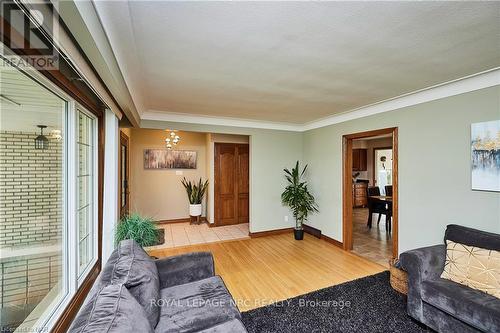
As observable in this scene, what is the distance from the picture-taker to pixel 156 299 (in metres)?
1.49

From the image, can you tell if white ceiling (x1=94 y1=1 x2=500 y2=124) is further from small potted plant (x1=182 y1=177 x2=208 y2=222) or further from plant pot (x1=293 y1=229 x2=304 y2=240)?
small potted plant (x1=182 y1=177 x2=208 y2=222)

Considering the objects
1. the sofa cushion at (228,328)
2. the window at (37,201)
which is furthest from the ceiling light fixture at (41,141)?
the sofa cushion at (228,328)

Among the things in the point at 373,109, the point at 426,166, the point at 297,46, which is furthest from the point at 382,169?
the point at 297,46

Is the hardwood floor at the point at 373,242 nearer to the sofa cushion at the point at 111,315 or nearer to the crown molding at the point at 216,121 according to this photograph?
the crown molding at the point at 216,121

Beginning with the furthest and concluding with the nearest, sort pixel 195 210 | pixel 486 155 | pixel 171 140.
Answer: pixel 195 210, pixel 171 140, pixel 486 155

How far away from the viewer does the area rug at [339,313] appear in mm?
2000

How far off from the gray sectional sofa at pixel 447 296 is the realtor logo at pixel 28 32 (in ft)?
9.70

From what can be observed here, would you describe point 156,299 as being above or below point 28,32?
below

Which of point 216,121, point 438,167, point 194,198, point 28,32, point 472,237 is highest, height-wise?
point 216,121

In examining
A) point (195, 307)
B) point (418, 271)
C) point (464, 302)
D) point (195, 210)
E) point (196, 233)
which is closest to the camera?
point (195, 307)

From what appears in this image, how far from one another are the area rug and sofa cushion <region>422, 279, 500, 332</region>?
1.16ft

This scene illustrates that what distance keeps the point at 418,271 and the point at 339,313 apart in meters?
0.83

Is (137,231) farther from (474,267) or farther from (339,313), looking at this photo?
(474,267)

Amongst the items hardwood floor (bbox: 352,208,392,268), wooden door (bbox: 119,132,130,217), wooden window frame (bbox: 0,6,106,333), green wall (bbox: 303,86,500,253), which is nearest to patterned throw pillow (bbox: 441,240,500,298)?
green wall (bbox: 303,86,500,253)
